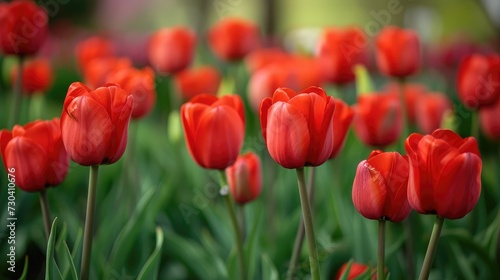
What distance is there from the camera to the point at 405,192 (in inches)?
28.1

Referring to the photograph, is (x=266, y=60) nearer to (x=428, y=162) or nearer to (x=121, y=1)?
(x=428, y=162)

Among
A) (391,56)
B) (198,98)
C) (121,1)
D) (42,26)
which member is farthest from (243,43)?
(121,1)

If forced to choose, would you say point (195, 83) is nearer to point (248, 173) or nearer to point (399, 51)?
point (399, 51)

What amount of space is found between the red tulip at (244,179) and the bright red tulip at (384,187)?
0.27 metres

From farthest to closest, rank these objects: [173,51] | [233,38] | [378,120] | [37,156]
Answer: [233,38] → [173,51] → [378,120] → [37,156]

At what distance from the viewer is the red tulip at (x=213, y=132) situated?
0.84 metres

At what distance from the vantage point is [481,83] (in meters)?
1.22

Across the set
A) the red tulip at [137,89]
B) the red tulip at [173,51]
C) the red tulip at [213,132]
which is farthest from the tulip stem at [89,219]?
the red tulip at [173,51]

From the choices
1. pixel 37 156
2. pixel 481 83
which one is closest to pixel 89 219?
pixel 37 156

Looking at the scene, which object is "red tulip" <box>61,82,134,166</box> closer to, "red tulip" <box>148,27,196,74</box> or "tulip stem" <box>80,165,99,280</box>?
"tulip stem" <box>80,165,99,280</box>

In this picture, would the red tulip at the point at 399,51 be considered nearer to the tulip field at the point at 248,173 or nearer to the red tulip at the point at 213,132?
the tulip field at the point at 248,173

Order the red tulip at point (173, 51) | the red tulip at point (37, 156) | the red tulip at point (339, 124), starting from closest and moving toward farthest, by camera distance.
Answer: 1. the red tulip at point (37, 156)
2. the red tulip at point (339, 124)
3. the red tulip at point (173, 51)

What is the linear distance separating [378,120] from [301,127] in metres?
0.47

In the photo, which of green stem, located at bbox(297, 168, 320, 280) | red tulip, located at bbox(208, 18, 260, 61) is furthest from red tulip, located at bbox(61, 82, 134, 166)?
red tulip, located at bbox(208, 18, 260, 61)
